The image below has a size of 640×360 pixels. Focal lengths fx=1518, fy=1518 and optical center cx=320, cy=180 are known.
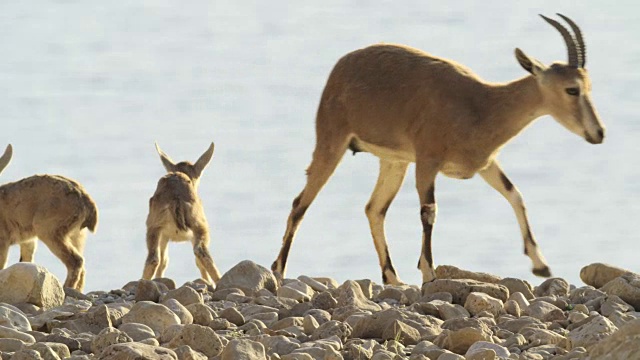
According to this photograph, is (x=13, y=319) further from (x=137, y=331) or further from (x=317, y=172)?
(x=317, y=172)

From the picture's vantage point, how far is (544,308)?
11977mm

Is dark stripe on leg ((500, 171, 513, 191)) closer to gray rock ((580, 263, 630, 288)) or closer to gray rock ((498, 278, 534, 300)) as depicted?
gray rock ((580, 263, 630, 288))

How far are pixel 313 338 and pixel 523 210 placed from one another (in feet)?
18.8

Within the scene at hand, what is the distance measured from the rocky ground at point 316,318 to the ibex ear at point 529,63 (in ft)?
9.04

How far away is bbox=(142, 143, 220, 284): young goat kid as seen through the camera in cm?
1602

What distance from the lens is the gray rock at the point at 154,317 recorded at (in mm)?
11094

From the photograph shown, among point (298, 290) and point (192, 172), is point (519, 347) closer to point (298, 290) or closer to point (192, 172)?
point (298, 290)

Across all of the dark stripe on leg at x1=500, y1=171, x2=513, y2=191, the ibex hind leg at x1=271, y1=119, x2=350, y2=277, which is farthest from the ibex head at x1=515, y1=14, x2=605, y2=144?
the ibex hind leg at x1=271, y1=119, x2=350, y2=277

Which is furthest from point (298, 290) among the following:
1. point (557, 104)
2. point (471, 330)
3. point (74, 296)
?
point (557, 104)

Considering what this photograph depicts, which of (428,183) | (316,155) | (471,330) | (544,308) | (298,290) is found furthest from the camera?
(316,155)

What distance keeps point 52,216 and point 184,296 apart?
456cm

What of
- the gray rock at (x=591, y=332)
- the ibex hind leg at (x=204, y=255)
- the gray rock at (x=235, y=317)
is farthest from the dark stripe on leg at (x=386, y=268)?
the gray rock at (x=591, y=332)

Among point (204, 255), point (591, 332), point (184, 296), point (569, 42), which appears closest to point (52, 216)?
point (204, 255)

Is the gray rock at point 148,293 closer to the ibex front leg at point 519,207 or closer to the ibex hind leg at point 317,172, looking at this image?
the ibex hind leg at point 317,172
